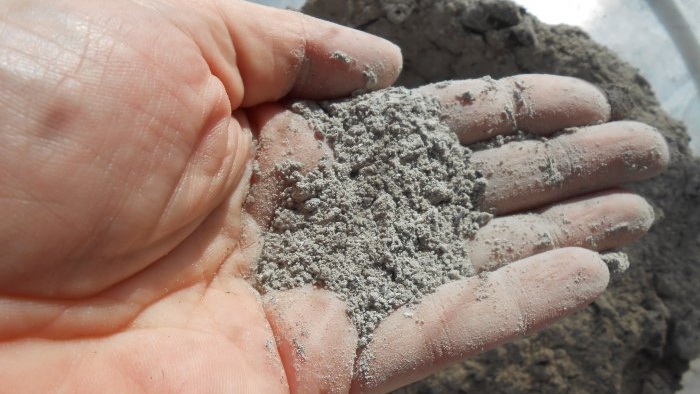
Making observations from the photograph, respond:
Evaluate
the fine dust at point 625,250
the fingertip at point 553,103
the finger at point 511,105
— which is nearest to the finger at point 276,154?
the finger at point 511,105

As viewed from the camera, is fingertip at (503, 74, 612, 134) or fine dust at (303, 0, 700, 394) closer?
fingertip at (503, 74, 612, 134)

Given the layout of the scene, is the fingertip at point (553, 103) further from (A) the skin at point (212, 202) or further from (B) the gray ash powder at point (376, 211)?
(B) the gray ash powder at point (376, 211)

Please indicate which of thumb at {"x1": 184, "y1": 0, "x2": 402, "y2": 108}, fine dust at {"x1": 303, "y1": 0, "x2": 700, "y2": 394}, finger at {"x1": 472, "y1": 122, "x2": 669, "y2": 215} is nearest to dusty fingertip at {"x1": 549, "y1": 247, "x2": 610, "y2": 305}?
finger at {"x1": 472, "y1": 122, "x2": 669, "y2": 215}

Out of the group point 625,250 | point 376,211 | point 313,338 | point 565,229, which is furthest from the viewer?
point 625,250

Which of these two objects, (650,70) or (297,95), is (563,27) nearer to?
(650,70)

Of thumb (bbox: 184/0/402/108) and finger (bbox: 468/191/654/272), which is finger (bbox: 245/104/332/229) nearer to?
thumb (bbox: 184/0/402/108)

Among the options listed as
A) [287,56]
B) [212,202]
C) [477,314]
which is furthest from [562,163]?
[212,202]

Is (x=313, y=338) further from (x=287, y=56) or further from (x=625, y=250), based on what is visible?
(x=625, y=250)

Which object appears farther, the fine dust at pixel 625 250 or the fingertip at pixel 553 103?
the fine dust at pixel 625 250
